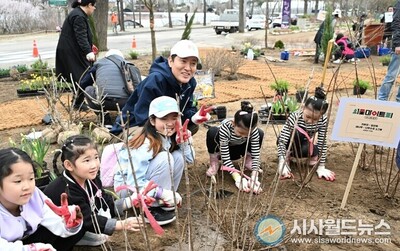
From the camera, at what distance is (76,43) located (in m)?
5.06

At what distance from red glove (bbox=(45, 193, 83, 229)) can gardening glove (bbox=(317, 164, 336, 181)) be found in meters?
1.91

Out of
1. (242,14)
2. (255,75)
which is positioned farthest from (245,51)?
(242,14)

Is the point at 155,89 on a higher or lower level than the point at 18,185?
higher

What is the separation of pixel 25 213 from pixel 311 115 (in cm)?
202

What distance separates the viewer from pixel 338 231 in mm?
2367

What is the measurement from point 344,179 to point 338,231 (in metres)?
0.82

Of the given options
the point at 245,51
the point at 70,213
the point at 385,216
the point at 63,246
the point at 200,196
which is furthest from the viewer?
the point at 245,51

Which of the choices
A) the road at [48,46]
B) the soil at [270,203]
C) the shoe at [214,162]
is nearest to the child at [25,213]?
the soil at [270,203]

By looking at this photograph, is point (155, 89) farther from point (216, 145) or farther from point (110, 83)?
point (110, 83)

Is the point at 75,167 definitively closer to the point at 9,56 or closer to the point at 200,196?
the point at 200,196

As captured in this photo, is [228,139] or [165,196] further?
[228,139]

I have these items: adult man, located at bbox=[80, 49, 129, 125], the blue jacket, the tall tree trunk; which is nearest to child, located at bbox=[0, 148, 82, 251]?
the blue jacket

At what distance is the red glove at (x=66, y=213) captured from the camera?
5.31 feet

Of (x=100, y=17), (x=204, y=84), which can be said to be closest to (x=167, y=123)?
(x=204, y=84)
